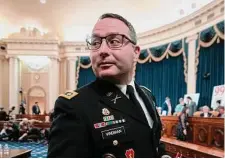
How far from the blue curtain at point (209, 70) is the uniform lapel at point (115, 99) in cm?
550

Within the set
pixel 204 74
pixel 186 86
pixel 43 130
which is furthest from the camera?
pixel 43 130

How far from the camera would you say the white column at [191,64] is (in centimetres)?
688

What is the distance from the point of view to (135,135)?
0.73 m

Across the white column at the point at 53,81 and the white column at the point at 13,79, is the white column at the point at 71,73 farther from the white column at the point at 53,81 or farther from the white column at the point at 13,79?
the white column at the point at 13,79

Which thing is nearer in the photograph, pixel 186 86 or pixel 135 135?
pixel 135 135

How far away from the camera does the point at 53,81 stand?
35.3 feet

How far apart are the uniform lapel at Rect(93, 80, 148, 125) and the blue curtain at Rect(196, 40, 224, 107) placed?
18.0 feet

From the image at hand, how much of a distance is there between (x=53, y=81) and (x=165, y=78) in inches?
187

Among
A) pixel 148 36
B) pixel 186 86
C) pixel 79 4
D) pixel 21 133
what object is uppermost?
pixel 79 4

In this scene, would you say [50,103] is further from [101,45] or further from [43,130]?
[101,45]

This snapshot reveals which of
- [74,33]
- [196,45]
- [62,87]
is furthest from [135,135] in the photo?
[62,87]

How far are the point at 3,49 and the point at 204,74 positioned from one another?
7813 mm

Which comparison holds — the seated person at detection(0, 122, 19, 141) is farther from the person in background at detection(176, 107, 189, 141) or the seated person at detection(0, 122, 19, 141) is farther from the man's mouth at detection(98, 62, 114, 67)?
the man's mouth at detection(98, 62, 114, 67)

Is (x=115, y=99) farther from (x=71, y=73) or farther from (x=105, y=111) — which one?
(x=71, y=73)
